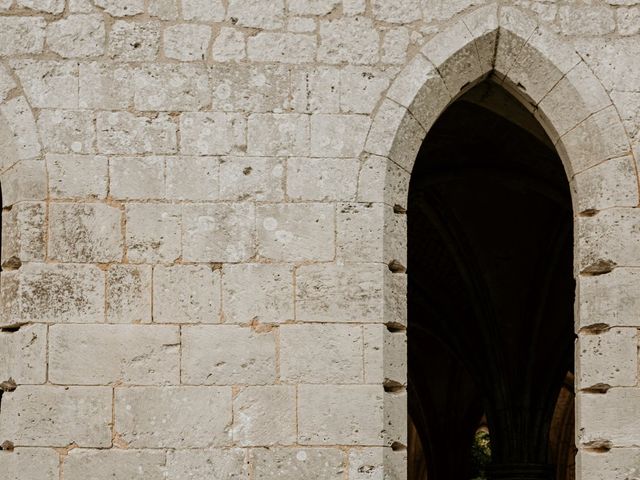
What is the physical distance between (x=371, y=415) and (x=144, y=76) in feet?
6.85

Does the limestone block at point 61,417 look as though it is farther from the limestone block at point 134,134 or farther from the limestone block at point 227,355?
the limestone block at point 134,134

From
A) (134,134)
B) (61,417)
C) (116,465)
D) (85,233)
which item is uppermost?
(134,134)

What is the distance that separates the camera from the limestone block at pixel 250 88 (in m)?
6.48

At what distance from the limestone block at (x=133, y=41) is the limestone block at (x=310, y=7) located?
71 centimetres

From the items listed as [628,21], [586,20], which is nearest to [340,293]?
[586,20]

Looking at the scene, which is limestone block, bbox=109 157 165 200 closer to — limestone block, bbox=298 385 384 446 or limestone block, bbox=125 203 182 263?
limestone block, bbox=125 203 182 263

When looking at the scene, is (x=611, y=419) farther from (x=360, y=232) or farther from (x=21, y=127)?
(x=21, y=127)

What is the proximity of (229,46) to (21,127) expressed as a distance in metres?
1.14

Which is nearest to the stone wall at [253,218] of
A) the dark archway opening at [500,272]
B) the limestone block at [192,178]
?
the limestone block at [192,178]

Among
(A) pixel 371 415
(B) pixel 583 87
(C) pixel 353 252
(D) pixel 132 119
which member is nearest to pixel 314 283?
(C) pixel 353 252

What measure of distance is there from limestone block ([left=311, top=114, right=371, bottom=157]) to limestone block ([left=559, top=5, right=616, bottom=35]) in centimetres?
118

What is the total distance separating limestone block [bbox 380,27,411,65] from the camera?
654cm

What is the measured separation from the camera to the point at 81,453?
620 cm

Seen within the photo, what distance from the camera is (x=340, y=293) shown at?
20.8 feet
